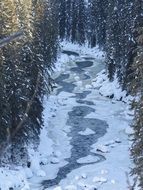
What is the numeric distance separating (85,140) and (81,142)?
0.47 metres

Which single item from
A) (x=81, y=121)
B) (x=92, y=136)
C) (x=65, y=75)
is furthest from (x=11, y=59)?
(x=65, y=75)

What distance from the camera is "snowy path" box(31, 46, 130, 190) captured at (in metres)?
22.5

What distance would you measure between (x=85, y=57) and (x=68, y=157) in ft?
144

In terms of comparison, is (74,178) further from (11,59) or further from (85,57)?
(85,57)

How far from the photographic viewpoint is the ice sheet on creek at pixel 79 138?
23.8 m

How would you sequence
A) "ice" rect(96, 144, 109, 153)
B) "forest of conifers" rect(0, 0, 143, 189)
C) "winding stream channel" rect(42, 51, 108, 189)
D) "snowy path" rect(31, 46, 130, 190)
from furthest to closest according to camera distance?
"ice" rect(96, 144, 109, 153) → "winding stream channel" rect(42, 51, 108, 189) → "snowy path" rect(31, 46, 130, 190) → "forest of conifers" rect(0, 0, 143, 189)

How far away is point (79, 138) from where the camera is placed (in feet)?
97.0

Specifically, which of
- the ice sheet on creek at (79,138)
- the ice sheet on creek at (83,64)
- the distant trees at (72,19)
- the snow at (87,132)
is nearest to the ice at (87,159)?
the ice sheet on creek at (79,138)

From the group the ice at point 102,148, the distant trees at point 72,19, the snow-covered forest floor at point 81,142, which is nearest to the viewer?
the snow-covered forest floor at point 81,142

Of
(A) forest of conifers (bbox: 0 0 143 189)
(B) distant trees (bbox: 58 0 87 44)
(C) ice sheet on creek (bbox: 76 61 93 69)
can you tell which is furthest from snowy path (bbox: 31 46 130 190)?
(B) distant trees (bbox: 58 0 87 44)

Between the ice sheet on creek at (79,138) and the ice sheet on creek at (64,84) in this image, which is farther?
the ice sheet on creek at (64,84)

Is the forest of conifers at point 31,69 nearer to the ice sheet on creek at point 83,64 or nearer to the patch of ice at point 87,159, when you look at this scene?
the patch of ice at point 87,159

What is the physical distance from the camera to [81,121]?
110ft

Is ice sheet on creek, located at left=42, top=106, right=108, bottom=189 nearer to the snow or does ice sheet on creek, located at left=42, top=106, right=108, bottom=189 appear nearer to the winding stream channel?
the winding stream channel
